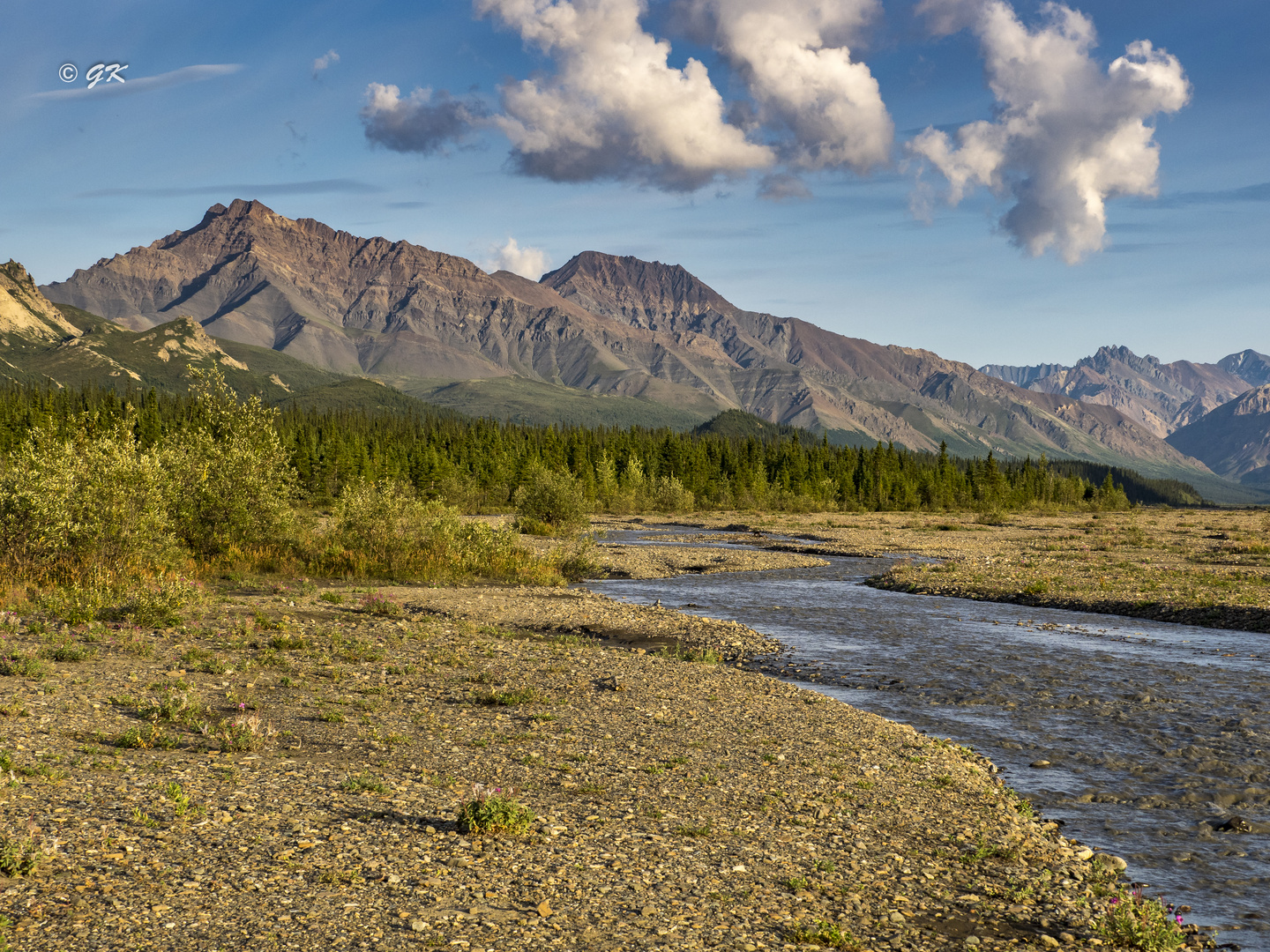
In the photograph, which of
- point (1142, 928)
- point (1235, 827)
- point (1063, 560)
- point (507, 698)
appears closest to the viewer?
point (1142, 928)

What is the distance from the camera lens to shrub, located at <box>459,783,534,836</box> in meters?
12.6

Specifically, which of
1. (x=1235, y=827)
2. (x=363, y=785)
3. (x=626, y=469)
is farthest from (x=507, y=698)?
(x=626, y=469)

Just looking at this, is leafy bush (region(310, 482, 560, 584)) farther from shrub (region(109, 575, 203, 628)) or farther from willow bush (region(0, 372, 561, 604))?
shrub (region(109, 575, 203, 628))

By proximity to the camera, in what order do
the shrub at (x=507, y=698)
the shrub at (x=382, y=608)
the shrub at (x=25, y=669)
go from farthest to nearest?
the shrub at (x=382, y=608) < the shrub at (x=507, y=698) < the shrub at (x=25, y=669)

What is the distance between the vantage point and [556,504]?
264ft

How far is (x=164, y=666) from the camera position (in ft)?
72.8

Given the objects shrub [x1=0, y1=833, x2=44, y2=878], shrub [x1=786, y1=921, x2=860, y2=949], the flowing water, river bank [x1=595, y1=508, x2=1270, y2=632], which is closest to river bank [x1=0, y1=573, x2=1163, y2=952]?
shrub [x1=786, y1=921, x2=860, y2=949]

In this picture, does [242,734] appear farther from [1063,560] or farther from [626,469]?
[626,469]

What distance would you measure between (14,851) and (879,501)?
515 feet

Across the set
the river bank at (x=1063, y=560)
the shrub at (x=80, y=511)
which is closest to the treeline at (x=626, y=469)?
the river bank at (x=1063, y=560)

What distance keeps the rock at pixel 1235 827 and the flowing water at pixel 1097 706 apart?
1.5 inches

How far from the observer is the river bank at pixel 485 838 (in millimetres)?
9977

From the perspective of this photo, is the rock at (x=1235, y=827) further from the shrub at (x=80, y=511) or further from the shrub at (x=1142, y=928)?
the shrub at (x=80, y=511)

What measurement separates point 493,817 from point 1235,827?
503 inches
